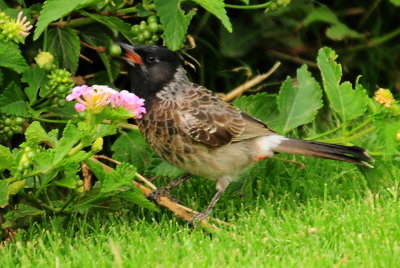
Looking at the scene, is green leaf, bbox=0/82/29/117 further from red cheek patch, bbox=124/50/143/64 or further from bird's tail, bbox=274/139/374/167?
bird's tail, bbox=274/139/374/167

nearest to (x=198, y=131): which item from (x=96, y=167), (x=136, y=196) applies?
(x=136, y=196)

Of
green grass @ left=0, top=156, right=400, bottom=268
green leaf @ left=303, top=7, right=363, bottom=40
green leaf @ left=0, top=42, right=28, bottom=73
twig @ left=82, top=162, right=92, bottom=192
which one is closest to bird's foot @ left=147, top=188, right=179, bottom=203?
green grass @ left=0, top=156, right=400, bottom=268

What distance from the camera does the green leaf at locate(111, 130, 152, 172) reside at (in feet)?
20.5

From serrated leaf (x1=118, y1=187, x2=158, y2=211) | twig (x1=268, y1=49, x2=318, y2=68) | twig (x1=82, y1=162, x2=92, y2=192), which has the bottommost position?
twig (x1=268, y1=49, x2=318, y2=68)

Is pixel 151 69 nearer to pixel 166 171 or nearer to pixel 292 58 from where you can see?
pixel 166 171

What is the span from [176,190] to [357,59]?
2.64 meters

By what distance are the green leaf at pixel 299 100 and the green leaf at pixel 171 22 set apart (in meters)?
1.03

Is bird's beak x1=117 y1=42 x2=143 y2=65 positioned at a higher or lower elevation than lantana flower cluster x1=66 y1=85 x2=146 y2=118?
lower

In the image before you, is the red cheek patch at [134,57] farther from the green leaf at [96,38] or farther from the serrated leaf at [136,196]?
the serrated leaf at [136,196]

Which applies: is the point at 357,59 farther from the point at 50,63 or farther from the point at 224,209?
the point at 50,63

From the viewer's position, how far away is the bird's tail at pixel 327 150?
232 inches

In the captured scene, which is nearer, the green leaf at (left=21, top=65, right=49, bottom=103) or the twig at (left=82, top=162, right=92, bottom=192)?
the green leaf at (left=21, top=65, right=49, bottom=103)

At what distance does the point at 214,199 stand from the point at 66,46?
1.36 metres

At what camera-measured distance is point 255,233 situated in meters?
5.48
